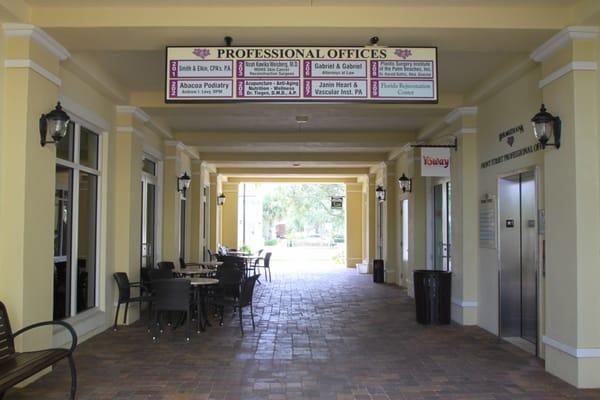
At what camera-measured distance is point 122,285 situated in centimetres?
726

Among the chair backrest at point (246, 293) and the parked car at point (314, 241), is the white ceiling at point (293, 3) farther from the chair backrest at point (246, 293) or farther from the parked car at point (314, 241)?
the parked car at point (314, 241)

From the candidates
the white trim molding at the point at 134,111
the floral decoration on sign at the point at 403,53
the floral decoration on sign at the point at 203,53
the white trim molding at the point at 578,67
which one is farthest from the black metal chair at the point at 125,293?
the white trim molding at the point at 578,67

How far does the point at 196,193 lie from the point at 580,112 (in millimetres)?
10183

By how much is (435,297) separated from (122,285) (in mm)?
4481

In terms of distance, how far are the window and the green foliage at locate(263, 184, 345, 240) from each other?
34555mm

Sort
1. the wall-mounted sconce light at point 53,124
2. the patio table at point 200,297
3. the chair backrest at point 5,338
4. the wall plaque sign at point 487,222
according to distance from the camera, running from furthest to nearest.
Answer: the patio table at point 200,297
the wall plaque sign at point 487,222
the wall-mounted sconce light at point 53,124
the chair backrest at point 5,338

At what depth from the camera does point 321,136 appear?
10727mm

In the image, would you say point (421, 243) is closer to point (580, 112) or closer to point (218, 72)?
point (580, 112)

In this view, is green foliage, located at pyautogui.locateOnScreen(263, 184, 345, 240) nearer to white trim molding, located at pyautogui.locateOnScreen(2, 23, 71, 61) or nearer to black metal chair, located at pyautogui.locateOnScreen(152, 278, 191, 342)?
black metal chair, located at pyautogui.locateOnScreen(152, 278, 191, 342)

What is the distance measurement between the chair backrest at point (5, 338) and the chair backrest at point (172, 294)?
2456 mm

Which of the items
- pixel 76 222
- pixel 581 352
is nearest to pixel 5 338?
pixel 76 222

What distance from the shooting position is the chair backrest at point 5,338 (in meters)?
4.11

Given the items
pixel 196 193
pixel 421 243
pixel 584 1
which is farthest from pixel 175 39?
pixel 196 193

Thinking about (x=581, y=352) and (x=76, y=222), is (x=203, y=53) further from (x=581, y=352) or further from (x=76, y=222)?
(x=581, y=352)
